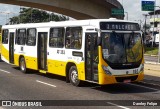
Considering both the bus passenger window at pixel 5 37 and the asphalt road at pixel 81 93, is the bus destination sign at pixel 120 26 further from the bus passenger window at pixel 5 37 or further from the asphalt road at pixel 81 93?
the bus passenger window at pixel 5 37

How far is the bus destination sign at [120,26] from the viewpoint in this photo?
539 inches

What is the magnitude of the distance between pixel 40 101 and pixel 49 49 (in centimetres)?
624

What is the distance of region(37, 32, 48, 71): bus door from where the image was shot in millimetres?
17875

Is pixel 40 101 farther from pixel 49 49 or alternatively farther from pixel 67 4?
pixel 67 4

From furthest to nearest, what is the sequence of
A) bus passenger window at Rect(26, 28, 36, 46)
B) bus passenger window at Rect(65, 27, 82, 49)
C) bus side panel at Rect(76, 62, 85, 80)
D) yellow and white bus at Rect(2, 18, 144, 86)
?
bus passenger window at Rect(26, 28, 36, 46) < bus passenger window at Rect(65, 27, 82, 49) < bus side panel at Rect(76, 62, 85, 80) < yellow and white bus at Rect(2, 18, 144, 86)

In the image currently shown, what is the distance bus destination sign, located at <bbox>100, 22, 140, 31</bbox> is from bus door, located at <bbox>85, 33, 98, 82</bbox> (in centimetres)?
47

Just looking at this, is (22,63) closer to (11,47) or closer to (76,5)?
(11,47)

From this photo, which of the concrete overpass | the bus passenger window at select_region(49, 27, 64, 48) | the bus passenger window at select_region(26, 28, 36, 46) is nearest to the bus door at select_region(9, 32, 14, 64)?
the bus passenger window at select_region(26, 28, 36, 46)

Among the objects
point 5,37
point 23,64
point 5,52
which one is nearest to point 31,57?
point 23,64

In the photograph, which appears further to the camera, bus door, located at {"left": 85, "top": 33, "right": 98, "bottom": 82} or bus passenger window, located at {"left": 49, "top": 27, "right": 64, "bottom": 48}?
bus passenger window, located at {"left": 49, "top": 27, "right": 64, "bottom": 48}

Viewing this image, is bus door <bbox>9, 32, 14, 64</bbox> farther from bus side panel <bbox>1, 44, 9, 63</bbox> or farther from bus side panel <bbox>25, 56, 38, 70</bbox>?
bus side panel <bbox>25, 56, 38, 70</bbox>

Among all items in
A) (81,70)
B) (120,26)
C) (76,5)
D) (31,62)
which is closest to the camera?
(120,26)

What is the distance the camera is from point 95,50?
Result: 44.8 feet

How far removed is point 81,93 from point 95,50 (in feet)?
5.87
